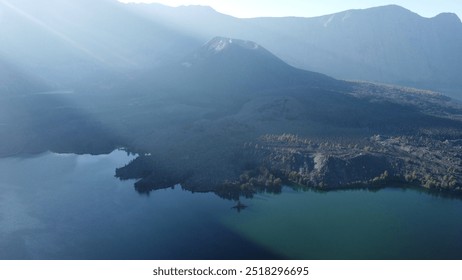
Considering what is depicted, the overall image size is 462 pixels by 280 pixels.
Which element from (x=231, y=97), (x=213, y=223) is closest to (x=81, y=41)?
(x=231, y=97)

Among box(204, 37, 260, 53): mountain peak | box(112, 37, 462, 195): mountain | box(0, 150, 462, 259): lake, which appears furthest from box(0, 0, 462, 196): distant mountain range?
box(0, 150, 462, 259): lake

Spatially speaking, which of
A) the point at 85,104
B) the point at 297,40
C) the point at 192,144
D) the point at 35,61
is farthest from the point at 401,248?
the point at 297,40

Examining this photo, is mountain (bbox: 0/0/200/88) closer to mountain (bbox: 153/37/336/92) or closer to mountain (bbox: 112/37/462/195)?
mountain (bbox: 153/37/336/92)

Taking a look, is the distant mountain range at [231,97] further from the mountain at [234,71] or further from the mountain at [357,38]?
the mountain at [357,38]

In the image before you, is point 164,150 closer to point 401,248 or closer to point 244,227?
point 244,227

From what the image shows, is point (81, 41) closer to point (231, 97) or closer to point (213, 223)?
point (231, 97)

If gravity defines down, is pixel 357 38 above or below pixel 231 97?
above

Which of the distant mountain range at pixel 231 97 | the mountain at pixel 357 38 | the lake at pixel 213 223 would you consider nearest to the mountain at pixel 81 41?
the distant mountain range at pixel 231 97
